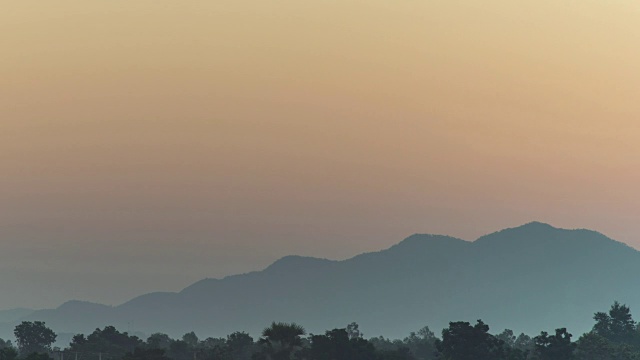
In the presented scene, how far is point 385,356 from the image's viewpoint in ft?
509

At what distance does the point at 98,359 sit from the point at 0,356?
6600 cm

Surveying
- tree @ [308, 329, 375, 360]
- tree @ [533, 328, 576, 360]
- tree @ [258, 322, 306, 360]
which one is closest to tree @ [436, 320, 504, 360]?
tree @ [533, 328, 576, 360]

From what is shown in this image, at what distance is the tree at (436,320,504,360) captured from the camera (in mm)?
152500

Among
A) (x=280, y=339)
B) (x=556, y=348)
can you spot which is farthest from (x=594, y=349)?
(x=280, y=339)

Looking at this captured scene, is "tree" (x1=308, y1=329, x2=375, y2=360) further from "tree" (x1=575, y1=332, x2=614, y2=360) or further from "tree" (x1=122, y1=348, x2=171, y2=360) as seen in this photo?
"tree" (x1=575, y1=332, x2=614, y2=360)

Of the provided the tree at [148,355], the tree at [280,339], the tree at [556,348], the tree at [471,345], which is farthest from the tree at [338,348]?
the tree at [556,348]

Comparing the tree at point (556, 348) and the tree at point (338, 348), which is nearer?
the tree at point (338, 348)

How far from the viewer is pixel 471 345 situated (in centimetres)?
15300

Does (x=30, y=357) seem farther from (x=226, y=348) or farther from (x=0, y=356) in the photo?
(x=226, y=348)

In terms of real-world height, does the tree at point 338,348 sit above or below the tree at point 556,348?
below

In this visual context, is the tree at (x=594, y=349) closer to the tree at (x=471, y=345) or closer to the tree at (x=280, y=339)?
the tree at (x=471, y=345)

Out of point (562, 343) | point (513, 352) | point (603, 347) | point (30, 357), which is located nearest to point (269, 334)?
point (30, 357)

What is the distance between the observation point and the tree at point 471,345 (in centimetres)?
15250

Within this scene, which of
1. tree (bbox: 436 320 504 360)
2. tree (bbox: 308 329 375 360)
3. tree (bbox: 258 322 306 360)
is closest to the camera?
tree (bbox: 258 322 306 360)
